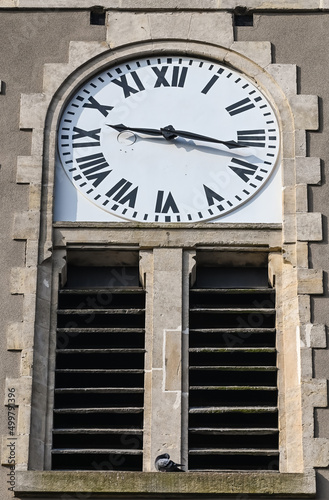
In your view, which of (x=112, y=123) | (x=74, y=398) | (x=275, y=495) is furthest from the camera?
(x=112, y=123)

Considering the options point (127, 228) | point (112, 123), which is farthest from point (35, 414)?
point (112, 123)

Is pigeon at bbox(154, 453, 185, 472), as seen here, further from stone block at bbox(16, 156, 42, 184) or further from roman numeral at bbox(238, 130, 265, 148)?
roman numeral at bbox(238, 130, 265, 148)

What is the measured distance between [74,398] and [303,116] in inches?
121

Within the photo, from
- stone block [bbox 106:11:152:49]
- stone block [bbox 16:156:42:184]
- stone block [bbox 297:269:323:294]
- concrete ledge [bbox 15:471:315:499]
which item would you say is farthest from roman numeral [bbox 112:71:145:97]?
concrete ledge [bbox 15:471:315:499]

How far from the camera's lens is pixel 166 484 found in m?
13.9

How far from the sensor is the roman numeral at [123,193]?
15445mm

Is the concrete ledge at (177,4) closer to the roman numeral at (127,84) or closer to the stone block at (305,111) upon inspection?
the roman numeral at (127,84)

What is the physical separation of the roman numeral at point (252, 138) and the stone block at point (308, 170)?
37 cm

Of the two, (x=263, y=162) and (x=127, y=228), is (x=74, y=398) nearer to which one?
(x=127, y=228)

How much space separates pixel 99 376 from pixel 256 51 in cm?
317

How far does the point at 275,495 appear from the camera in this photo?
13.9 m

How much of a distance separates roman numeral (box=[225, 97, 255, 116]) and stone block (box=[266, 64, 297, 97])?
0.30m

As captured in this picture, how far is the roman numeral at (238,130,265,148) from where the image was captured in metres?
15.7

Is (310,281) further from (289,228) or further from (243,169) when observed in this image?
(243,169)
